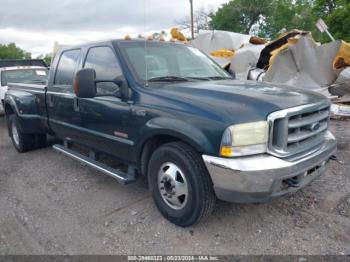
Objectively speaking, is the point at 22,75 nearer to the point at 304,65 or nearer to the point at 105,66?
the point at 105,66

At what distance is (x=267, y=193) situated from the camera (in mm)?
2717

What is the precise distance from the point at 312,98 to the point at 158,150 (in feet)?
5.24

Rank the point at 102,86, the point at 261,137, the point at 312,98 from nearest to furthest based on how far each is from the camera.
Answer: the point at 261,137 < the point at 312,98 < the point at 102,86

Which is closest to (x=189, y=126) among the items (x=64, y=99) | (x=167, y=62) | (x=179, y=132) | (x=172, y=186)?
(x=179, y=132)

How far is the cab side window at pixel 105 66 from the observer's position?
3.77 metres

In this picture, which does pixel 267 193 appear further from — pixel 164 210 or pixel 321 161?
pixel 164 210

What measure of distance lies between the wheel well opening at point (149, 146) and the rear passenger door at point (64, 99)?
133 centimetres

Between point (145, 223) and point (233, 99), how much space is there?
1.55 m

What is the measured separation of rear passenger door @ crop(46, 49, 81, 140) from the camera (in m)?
4.52

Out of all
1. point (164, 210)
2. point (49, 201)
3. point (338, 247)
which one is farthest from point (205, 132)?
point (49, 201)

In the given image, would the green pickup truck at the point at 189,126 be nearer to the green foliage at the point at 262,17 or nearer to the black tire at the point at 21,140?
the black tire at the point at 21,140

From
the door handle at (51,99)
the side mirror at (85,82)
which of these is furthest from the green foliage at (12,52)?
the side mirror at (85,82)

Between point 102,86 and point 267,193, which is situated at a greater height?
point 102,86

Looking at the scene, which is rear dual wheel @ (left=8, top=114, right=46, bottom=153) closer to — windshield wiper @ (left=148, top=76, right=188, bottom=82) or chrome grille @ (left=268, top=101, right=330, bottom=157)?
windshield wiper @ (left=148, top=76, right=188, bottom=82)
